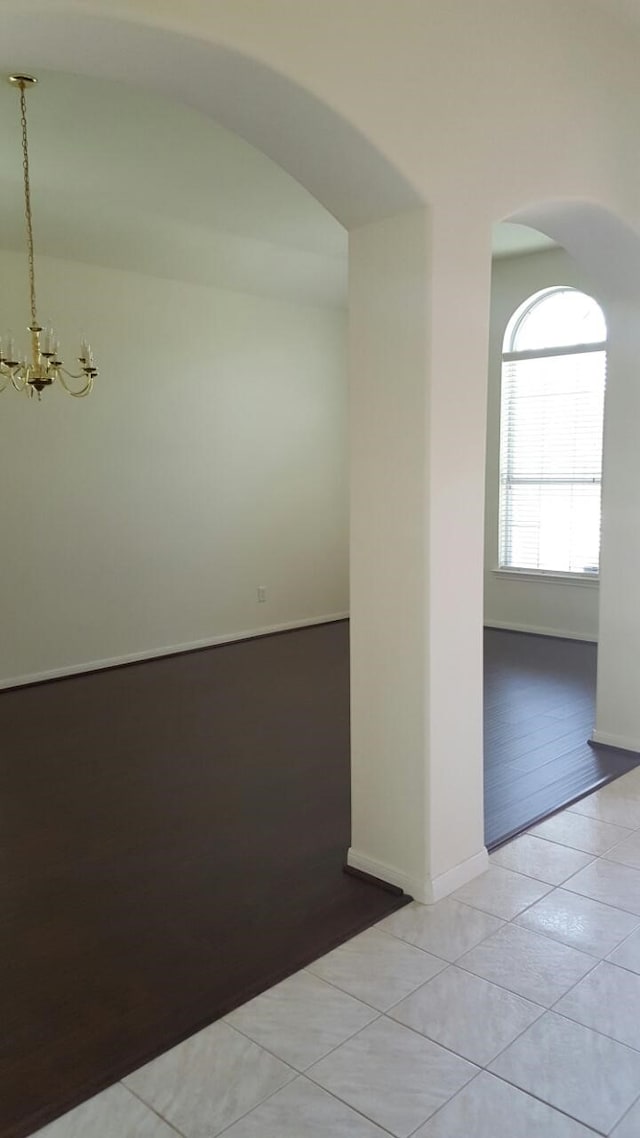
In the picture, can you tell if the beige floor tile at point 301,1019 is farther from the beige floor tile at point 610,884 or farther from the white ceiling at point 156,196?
the white ceiling at point 156,196

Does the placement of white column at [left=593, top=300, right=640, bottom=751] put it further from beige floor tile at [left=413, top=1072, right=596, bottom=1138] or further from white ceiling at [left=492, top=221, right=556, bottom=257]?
beige floor tile at [left=413, top=1072, right=596, bottom=1138]

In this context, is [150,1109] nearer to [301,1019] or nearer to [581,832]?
[301,1019]

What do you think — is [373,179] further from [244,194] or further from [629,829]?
[629,829]

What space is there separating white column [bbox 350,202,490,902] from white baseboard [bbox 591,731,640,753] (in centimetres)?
145

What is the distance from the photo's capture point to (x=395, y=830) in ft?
9.23

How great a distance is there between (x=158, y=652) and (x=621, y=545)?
131 inches

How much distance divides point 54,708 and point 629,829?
3.15 metres

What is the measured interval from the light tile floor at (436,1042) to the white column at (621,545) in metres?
1.43

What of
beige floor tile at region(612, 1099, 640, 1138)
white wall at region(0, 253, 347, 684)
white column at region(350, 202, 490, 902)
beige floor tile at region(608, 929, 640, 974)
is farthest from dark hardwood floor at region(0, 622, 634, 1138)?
beige floor tile at region(612, 1099, 640, 1138)

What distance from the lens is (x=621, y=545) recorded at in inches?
159

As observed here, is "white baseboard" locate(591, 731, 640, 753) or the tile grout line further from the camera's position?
"white baseboard" locate(591, 731, 640, 753)

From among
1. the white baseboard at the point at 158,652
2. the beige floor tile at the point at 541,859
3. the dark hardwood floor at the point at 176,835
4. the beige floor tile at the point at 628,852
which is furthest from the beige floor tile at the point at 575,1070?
the white baseboard at the point at 158,652

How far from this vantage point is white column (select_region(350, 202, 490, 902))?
8.47 feet

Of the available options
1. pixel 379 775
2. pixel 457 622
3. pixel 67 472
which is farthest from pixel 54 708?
pixel 457 622
